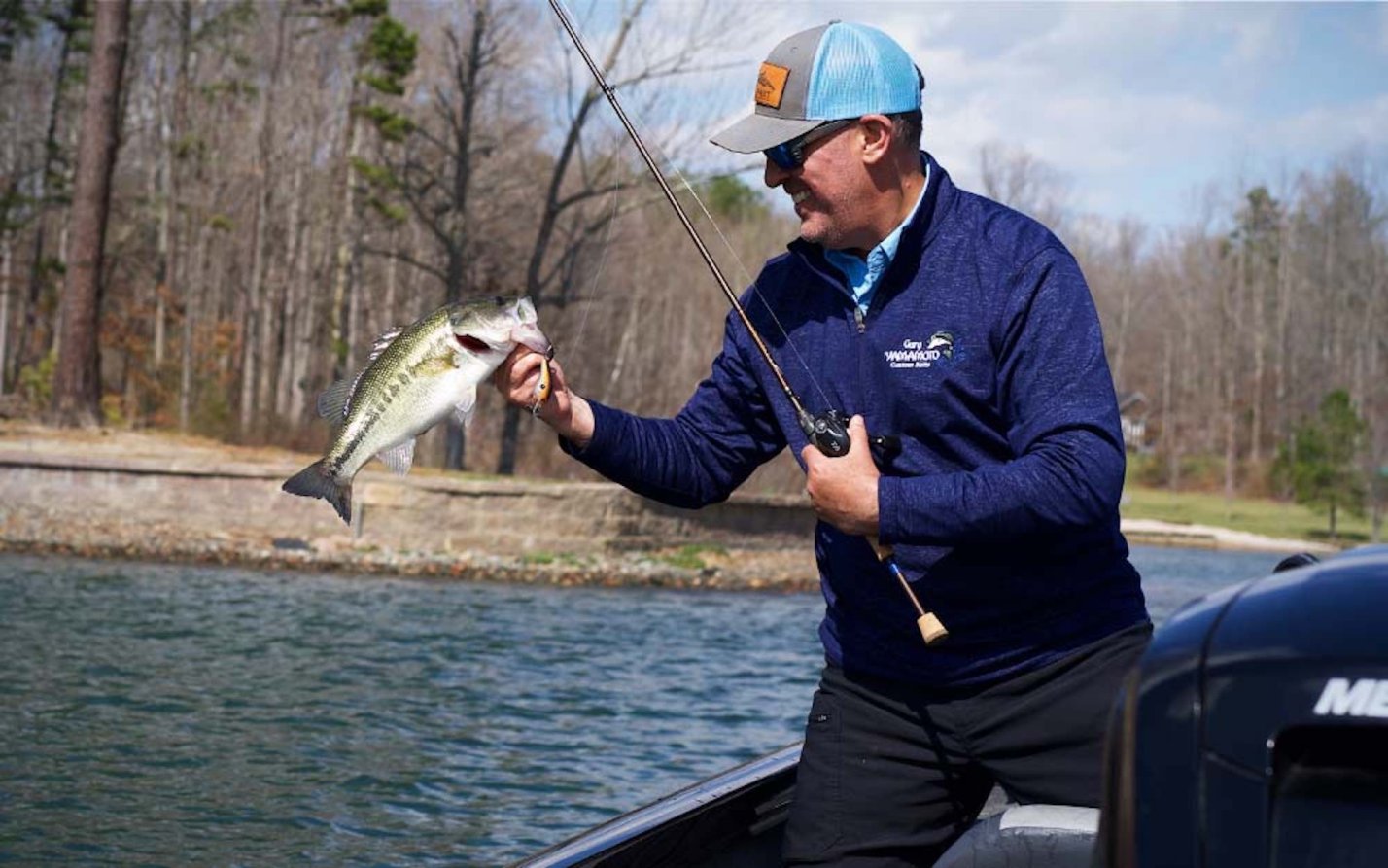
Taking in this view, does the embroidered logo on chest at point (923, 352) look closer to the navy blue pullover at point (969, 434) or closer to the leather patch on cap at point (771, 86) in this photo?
the navy blue pullover at point (969, 434)

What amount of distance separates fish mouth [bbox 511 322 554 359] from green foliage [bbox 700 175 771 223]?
5835 centimetres

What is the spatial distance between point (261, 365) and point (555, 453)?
1781 cm

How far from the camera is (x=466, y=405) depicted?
3.94m

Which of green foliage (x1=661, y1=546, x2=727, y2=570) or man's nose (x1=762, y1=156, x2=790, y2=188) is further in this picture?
green foliage (x1=661, y1=546, x2=727, y2=570)

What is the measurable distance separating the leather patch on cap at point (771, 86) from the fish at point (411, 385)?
619mm

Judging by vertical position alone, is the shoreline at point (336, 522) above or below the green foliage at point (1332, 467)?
below

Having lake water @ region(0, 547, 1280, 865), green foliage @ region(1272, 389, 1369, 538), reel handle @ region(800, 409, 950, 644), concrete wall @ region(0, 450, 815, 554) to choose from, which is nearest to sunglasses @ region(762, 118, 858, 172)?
reel handle @ region(800, 409, 950, 644)

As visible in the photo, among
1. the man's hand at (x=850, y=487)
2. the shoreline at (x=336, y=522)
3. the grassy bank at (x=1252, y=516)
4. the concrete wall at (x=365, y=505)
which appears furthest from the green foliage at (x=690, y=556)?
the grassy bank at (x=1252, y=516)

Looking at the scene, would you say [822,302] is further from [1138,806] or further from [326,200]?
[326,200]

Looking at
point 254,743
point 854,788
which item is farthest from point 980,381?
point 254,743

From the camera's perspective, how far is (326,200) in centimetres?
4916

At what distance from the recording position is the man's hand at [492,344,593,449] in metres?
3.71

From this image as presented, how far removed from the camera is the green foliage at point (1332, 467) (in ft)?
164

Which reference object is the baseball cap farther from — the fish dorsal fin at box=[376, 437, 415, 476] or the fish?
the fish dorsal fin at box=[376, 437, 415, 476]
